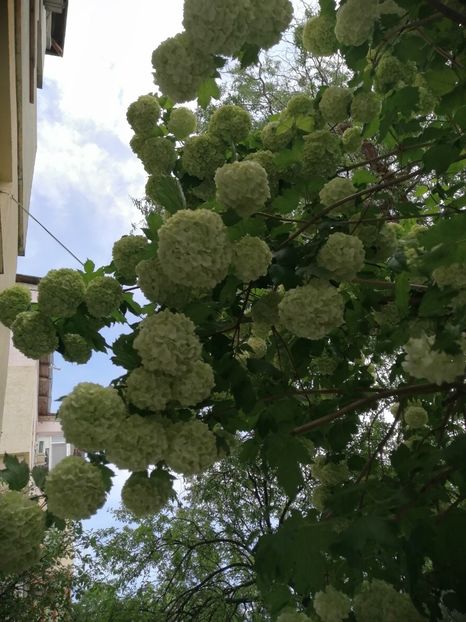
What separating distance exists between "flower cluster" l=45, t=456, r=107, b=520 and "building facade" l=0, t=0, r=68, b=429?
3456 mm

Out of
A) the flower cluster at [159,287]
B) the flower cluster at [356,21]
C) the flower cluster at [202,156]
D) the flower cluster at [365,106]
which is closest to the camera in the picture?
the flower cluster at [159,287]

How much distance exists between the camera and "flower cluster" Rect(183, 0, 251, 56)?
5.92ft

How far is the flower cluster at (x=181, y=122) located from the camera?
2564 mm

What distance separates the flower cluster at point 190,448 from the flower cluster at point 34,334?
2.58ft

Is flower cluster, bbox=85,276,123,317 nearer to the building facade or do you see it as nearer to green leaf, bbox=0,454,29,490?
green leaf, bbox=0,454,29,490

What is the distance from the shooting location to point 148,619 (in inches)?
243

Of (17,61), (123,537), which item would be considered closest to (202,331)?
(17,61)

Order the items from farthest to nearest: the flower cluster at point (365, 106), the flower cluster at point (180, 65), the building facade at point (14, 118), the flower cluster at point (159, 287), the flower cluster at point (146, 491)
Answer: the building facade at point (14, 118), the flower cluster at point (365, 106), the flower cluster at point (180, 65), the flower cluster at point (159, 287), the flower cluster at point (146, 491)

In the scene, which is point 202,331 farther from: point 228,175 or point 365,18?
point 365,18

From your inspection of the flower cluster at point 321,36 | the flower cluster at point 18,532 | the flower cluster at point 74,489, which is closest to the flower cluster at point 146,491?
the flower cluster at point 74,489

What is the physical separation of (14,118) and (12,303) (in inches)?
164

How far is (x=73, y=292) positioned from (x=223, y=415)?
29.4 inches

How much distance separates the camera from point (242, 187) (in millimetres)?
1814

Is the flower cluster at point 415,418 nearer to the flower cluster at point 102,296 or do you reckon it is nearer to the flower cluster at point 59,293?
the flower cluster at point 102,296
